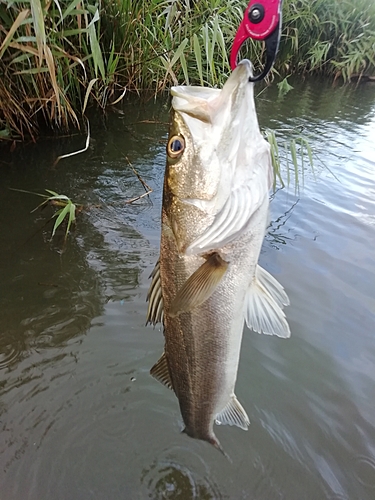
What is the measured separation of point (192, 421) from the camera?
5.92ft

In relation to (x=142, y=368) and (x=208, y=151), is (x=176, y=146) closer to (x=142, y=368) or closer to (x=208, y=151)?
(x=208, y=151)

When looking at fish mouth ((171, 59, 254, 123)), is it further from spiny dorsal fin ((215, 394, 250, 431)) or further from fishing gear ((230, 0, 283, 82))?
spiny dorsal fin ((215, 394, 250, 431))

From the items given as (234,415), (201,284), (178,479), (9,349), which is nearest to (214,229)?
(201,284)

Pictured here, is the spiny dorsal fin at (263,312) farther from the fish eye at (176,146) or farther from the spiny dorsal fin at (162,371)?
the fish eye at (176,146)

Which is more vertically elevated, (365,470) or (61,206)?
(61,206)

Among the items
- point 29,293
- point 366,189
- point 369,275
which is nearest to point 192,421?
point 29,293

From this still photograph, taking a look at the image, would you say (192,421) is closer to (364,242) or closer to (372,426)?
(372,426)

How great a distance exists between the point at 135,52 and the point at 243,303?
4564 mm

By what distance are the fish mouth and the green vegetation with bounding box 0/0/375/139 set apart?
2.00m

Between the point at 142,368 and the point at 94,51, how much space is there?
2.56 meters

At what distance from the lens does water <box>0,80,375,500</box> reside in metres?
2.17

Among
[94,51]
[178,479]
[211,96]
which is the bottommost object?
[178,479]

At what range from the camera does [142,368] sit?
2656 millimetres

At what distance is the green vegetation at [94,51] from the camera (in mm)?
3547
